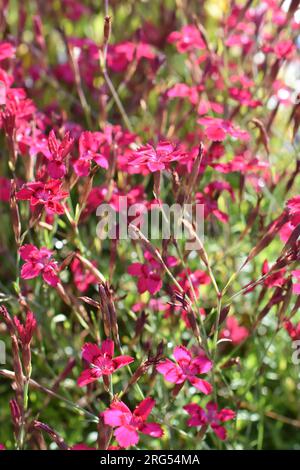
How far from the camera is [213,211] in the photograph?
170 cm

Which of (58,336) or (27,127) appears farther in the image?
(58,336)

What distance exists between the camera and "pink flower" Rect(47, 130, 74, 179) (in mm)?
1407

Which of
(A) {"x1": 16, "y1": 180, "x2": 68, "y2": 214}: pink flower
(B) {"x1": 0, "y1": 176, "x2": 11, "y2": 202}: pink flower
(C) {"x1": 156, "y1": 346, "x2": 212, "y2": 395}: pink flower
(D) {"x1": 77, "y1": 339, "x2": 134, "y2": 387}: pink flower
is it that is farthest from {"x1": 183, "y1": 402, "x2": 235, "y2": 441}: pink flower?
(B) {"x1": 0, "y1": 176, "x2": 11, "y2": 202}: pink flower

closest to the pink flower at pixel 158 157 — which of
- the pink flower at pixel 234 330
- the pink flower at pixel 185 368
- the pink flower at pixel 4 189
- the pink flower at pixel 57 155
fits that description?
the pink flower at pixel 57 155

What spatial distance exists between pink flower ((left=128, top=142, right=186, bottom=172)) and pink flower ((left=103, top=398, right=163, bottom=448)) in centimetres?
45

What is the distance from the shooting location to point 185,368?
1.43 metres

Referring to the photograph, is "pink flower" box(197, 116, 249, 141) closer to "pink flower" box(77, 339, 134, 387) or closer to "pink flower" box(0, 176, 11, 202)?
"pink flower" box(77, 339, 134, 387)

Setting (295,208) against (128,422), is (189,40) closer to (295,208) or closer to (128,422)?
(295,208)

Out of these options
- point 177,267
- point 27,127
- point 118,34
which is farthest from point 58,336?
point 118,34

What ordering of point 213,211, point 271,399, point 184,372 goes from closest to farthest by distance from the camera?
point 184,372, point 213,211, point 271,399

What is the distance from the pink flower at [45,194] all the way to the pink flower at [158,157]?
154 millimetres

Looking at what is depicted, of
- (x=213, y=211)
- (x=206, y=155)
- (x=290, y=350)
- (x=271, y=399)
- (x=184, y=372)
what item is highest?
(x=206, y=155)

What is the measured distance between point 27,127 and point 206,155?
449 millimetres
